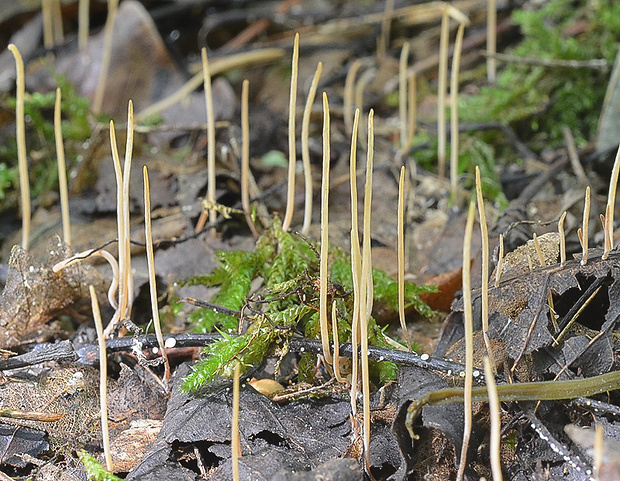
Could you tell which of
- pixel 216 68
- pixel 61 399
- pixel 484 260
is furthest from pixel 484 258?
pixel 216 68

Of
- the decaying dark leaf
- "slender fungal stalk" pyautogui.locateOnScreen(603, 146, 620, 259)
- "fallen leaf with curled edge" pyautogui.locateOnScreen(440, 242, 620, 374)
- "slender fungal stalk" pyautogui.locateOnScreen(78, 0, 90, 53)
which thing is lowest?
the decaying dark leaf

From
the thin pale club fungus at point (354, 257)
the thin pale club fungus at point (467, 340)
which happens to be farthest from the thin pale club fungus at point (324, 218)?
the thin pale club fungus at point (467, 340)

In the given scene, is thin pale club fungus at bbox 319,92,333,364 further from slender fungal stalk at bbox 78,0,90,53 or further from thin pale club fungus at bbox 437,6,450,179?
slender fungal stalk at bbox 78,0,90,53

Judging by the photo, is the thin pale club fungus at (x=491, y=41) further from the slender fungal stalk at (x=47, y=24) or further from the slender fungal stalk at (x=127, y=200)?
the slender fungal stalk at (x=47, y=24)

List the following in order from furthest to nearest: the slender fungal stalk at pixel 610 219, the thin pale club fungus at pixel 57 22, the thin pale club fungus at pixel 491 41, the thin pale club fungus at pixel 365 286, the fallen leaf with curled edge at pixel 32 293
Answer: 1. the thin pale club fungus at pixel 57 22
2. the thin pale club fungus at pixel 491 41
3. the fallen leaf with curled edge at pixel 32 293
4. the slender fungal stalk at pixel 610 219
5. the thin pale club fungus at pixel 365 286

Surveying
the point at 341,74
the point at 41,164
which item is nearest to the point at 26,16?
the point at 41,164

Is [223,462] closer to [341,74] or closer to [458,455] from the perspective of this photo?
[458,455]

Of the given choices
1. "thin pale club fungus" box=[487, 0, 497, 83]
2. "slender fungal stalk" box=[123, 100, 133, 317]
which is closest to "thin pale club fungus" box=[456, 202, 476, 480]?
"slender fungal stalk" box=[123, 100, 133, 317]

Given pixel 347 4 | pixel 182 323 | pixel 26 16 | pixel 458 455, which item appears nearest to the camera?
pixel 458 455
